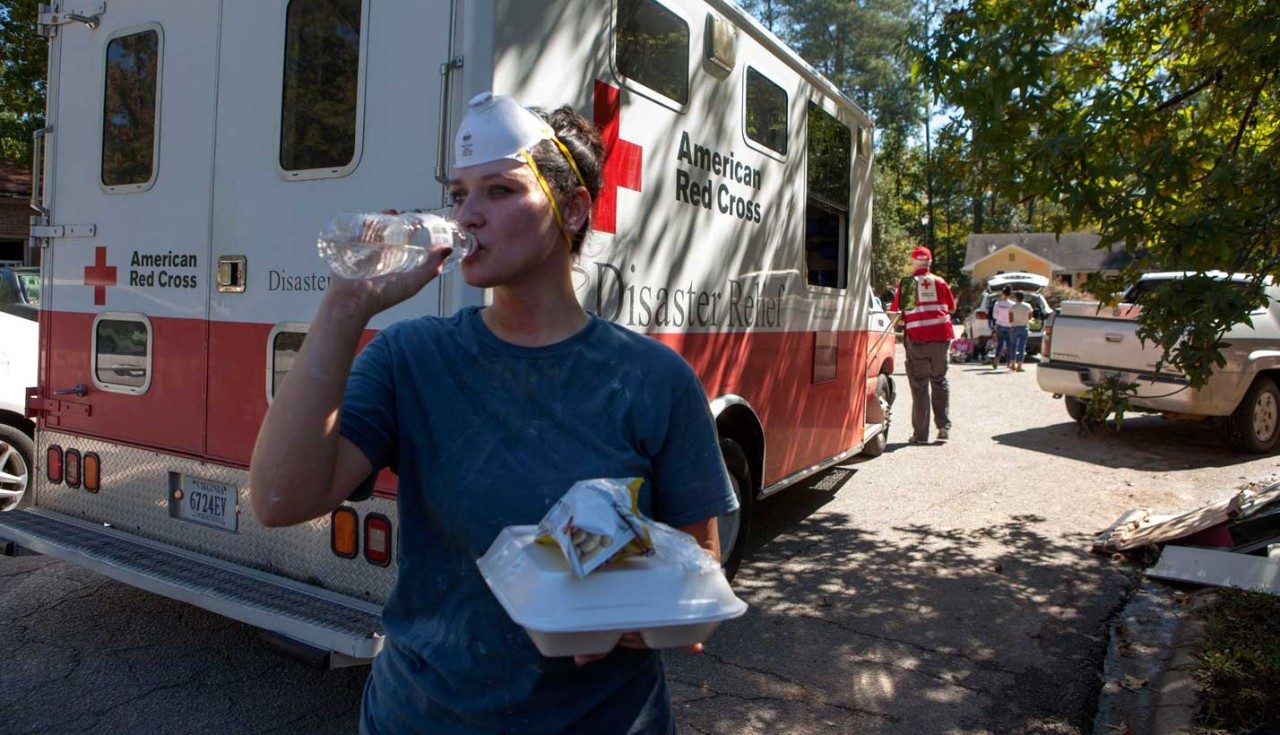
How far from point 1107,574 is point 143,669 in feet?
17.7

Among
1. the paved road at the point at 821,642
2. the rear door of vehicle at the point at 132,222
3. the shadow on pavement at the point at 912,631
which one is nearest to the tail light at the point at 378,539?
the paved road at the point at 821,642

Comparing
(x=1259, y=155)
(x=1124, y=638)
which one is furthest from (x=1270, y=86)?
(x=1124, y=638)

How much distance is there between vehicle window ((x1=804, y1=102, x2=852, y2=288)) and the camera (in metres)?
6.34

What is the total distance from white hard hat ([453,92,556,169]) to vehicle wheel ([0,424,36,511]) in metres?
5.70

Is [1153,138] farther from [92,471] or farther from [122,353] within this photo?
[92,471]

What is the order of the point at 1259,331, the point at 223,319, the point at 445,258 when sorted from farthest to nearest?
the point at 1259,331
the point at 223,319
the point at 445,258

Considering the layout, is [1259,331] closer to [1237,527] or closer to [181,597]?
[1237,527]

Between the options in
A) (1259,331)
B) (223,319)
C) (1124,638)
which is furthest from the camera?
(1259,331)

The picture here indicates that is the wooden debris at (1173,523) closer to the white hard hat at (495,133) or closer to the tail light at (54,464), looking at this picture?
the white hard hat at (495,133)

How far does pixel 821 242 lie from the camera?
6.67 metres

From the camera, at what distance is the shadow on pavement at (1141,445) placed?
9883 mm

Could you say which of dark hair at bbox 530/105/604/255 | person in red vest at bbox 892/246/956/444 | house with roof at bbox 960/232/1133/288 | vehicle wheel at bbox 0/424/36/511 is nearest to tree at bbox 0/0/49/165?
vehicle wheel at bbox 0/424/36/511

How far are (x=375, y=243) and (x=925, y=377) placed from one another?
9.62 meters

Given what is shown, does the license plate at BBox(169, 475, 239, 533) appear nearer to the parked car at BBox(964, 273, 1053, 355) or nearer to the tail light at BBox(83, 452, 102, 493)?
the tail light at BBox(83, 452, 102, 493)
